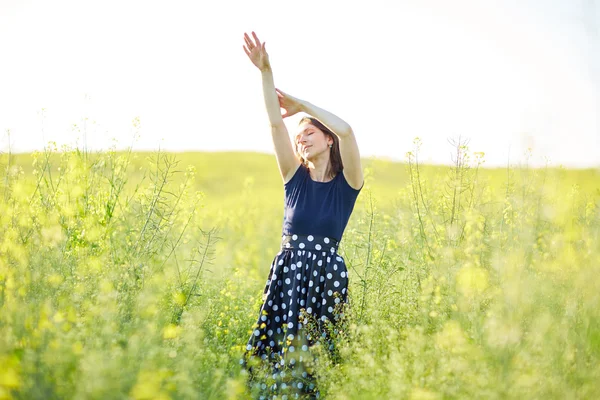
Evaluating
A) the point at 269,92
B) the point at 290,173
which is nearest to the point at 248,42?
the point at 269,92

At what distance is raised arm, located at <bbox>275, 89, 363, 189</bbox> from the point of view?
12.3ft

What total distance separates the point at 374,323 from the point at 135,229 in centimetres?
188

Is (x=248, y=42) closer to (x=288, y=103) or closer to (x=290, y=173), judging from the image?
(x=288, y=103)

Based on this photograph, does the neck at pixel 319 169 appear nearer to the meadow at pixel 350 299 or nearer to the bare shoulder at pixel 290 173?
the bare shoulder at pixel 290 173

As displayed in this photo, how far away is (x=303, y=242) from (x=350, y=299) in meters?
0.57

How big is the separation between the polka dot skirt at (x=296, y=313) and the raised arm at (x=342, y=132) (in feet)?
1.54

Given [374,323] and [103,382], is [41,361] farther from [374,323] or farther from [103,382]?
[374,323]

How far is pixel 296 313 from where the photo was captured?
3.81 metres

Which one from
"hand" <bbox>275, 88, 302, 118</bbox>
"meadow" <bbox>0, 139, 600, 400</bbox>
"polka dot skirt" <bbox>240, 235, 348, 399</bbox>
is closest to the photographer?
"meadow" <bbox>0, 139, 600, 400</bbox>

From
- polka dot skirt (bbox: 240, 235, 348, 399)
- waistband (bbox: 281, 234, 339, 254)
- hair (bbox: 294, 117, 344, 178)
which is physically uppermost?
hair (bbox: 294, 117, 344, 178)

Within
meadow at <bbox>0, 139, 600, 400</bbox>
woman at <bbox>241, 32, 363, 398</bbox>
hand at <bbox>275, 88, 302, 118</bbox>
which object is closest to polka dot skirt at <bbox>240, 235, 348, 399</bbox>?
woman at <bbox>241, 32, 363, 398</bbox>

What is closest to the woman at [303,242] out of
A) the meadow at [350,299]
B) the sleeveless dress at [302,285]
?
the sleeveless dress at [302,285]

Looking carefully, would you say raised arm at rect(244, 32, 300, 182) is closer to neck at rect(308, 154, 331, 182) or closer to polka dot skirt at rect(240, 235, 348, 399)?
neck at rect(308, 154, 331, 182)

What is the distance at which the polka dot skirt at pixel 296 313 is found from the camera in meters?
3.63
